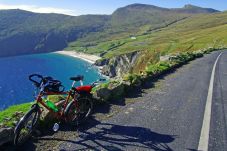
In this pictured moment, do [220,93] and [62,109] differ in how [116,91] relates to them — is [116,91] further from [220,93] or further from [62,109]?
[220,93]

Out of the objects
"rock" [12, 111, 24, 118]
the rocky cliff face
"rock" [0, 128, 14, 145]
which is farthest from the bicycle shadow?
the rocky cliff face

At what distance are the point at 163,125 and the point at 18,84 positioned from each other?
15895 centimetres

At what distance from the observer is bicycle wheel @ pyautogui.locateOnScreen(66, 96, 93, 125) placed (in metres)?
10.7

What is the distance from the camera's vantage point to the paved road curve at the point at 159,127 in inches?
357

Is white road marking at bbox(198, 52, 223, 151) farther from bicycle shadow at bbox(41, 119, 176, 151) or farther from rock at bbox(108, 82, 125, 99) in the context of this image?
rock at bbox(108, 82, 125, 99)

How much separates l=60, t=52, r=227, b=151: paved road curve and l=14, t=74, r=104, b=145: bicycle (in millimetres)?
763

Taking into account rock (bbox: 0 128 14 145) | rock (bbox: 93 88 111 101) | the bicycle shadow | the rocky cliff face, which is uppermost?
rock (bbox: 93 88 111 101)

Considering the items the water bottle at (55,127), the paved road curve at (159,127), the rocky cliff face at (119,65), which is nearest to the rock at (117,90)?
the paved road curve at (159,127)

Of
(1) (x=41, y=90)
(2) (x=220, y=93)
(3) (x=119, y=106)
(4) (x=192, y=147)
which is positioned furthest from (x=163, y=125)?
(2) (x=220, y=93)

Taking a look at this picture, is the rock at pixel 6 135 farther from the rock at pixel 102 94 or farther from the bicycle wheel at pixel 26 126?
the rock at pixel 102 94

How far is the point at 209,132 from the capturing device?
33.0 feet

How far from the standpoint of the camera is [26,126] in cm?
920

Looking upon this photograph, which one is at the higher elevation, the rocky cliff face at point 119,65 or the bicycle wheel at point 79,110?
the bicycle wheel at point 79,110

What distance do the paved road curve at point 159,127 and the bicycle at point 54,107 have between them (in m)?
0.76
